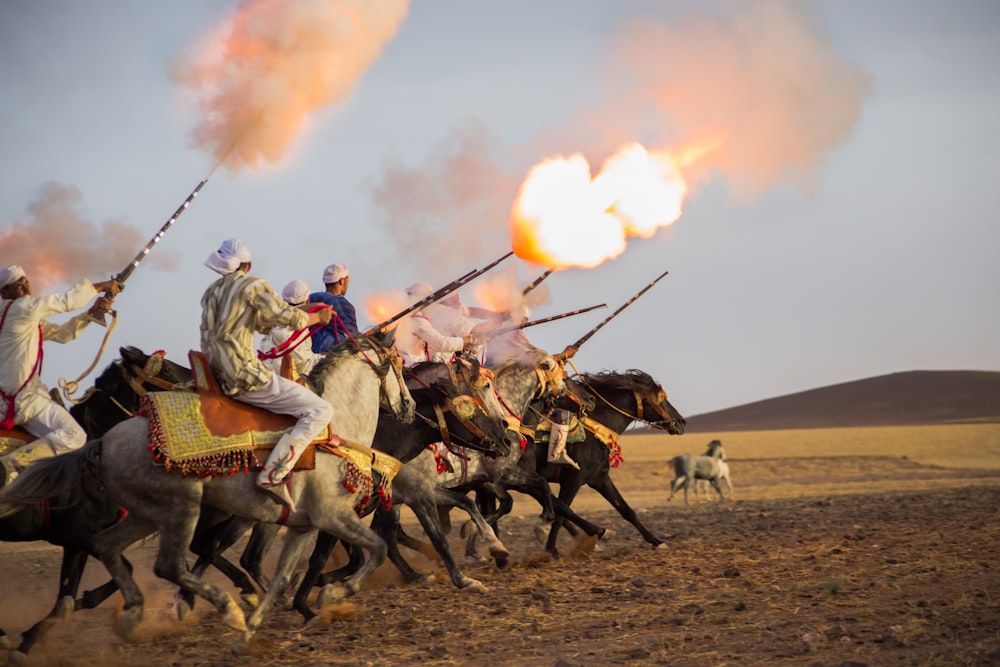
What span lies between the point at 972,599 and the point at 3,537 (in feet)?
26.5

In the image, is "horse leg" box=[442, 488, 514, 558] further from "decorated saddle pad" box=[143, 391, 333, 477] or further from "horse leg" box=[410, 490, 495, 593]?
"decorated saddle pad" box=[143, 391, 333, 477]

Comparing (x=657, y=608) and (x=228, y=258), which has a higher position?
(x=228, y=258)

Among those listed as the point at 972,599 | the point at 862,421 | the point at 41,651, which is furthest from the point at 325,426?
the point at 862,421

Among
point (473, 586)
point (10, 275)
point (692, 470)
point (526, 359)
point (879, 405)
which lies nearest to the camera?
point (10, 275)

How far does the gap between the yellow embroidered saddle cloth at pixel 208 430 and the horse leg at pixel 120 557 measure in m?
0.88

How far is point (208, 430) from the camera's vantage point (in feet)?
28.7

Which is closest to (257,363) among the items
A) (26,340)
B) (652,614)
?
(26,340)

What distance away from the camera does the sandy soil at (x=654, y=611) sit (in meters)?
8.16

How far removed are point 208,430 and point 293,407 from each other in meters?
0.72

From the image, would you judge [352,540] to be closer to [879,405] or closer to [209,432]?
[209,432]

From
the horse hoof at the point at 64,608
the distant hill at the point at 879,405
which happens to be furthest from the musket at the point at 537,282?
the distant hill at the point at 879,405

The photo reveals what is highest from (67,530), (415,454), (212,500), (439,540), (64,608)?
(415,454)

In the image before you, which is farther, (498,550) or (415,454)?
(498,550)

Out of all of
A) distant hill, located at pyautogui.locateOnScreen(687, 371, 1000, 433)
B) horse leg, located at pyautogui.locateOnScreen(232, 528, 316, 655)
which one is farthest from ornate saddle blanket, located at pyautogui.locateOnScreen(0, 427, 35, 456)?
distant hill, located at pyautogui.locateOnScreen(687, 371, 1000, 433)
